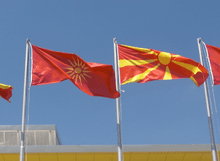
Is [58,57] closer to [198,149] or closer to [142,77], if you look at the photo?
[142,77]

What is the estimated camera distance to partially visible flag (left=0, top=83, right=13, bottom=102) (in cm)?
1708

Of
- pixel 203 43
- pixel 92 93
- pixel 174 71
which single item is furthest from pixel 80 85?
pixel 203 43

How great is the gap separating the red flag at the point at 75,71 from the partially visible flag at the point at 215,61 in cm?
407

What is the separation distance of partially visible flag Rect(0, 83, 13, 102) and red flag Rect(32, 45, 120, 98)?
Answer: 5.19 feet

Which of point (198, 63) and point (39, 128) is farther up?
point (198, 63)

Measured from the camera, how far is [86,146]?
1859 cm

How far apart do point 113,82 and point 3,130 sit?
26.8 ft

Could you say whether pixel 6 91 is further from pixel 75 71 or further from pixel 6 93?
pixel 75 71

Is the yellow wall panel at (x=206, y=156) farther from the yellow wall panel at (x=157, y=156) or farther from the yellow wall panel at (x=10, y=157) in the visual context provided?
the yellow wall panel at (x=10, y=157)

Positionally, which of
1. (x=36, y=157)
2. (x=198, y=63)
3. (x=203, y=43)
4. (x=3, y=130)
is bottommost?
(x=36, y=157)

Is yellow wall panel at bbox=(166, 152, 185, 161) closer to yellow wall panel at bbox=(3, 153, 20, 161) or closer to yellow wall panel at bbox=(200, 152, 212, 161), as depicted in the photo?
yellow wall panel at bbox=(200, 152, 212, 161)

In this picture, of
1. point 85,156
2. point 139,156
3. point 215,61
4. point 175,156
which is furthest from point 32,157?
point 215,61

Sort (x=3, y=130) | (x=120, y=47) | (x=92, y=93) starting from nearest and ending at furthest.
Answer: (x=92, y=93), (x=120, y=47), (x=3, y=130)

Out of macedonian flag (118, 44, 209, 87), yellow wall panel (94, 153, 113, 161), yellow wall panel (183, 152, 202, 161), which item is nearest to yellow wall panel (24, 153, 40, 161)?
yellow wall panel (94, 153, 113, 161)
